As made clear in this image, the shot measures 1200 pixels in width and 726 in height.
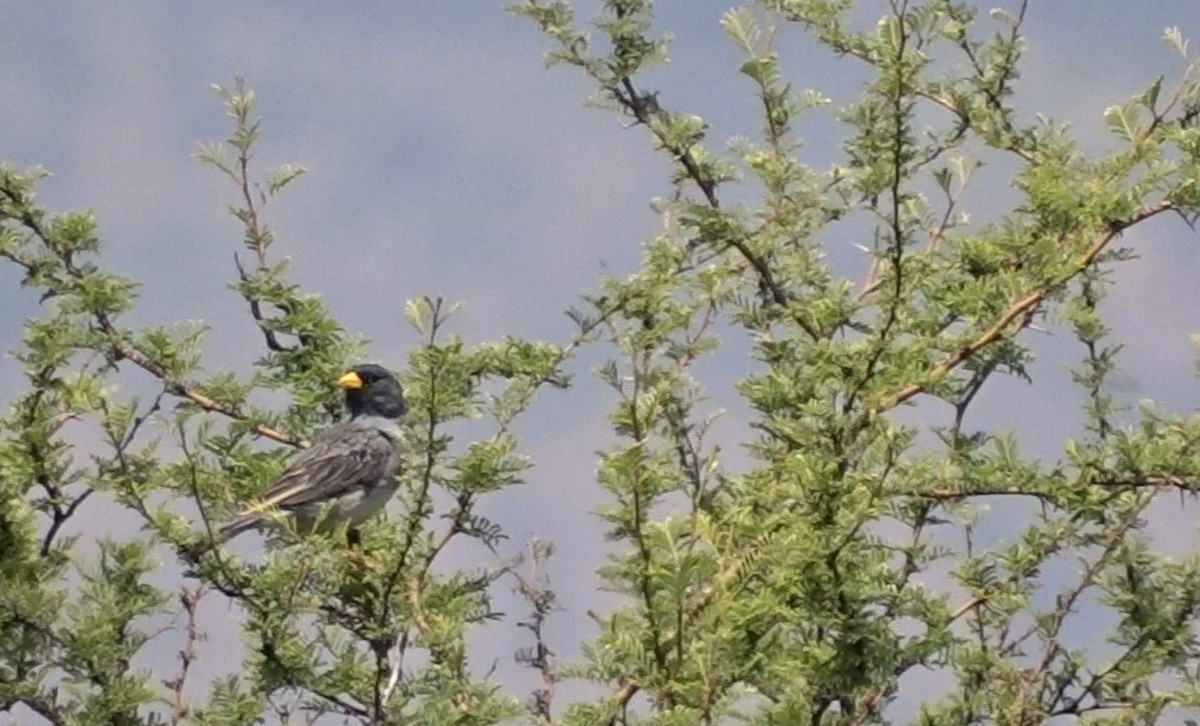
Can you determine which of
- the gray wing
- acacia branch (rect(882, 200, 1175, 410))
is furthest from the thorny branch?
acacia branch (rect(882, 200, 1175, 410))

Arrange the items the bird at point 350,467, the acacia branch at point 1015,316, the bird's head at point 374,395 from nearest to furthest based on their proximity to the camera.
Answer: the acacia branch at point 1015,316 < the bird at point 350,467 < the bird's head at point 374,395

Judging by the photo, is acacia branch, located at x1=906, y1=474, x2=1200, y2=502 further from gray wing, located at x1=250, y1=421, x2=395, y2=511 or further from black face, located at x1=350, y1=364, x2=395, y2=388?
black face, located at x1=350, y1=364, x2=395, y2=388

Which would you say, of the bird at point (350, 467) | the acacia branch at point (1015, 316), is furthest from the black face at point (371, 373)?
the acacia branch at point (1015, 316)

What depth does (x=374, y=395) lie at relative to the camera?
937 centimetres

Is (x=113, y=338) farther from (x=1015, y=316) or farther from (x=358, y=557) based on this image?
(x=1015, y=316)

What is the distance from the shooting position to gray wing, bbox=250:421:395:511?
305 inches

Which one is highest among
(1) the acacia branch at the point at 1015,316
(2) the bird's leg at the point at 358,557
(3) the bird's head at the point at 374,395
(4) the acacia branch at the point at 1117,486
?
(3) the bird's head at the point at 374,395

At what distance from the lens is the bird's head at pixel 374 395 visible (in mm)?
8617

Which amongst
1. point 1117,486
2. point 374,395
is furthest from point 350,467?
point 1117,486

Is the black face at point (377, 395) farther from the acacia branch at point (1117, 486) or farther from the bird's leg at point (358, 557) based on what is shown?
the acacia branch at point (1117, 486)

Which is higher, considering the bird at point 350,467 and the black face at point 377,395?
the black face at point 377,395

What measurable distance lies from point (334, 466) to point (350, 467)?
35 cm

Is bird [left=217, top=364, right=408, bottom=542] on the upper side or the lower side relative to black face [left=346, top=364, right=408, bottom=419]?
lower

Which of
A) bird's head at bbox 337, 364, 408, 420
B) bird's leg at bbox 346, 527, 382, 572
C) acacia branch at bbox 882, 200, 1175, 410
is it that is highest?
bird's head at bbox 337, 364, 408, 420
